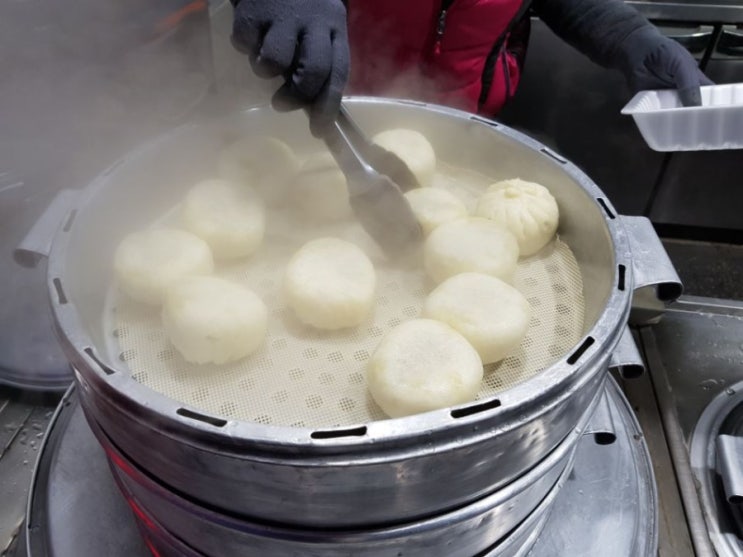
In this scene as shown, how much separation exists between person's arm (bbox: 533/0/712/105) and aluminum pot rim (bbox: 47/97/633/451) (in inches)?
45.5

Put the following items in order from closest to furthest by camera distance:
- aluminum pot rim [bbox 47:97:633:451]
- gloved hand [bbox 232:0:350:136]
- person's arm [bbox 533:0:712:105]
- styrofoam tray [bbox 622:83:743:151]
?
aluminum pot rim [bbox 47:97:633:451]
gloved hand [bbox 232:0:350:136]
styrofoam tray [bbox 622:83:743:151]
person's arm [bbox 533:0:712:105]

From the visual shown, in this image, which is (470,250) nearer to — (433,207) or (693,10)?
(433,207)

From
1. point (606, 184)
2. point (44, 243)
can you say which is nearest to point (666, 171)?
point (606, 184)

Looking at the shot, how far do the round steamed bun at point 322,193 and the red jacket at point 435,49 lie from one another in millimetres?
716

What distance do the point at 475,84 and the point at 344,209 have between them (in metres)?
0.90

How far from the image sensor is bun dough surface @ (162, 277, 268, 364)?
1.03m

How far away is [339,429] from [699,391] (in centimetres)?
150

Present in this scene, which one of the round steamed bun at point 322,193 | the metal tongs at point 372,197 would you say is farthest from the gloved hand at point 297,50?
the round steamed bun at point 322,193

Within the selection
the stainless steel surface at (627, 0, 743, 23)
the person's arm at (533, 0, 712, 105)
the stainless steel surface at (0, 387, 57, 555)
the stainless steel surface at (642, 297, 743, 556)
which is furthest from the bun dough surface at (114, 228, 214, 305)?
the stainless steel surface at (627, 0, 743, 23)

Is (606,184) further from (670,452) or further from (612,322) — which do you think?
(612,322)

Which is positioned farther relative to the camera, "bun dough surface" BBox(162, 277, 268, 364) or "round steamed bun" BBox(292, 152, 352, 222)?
"round steamed bun" BBox(292, 152, 352, 222)

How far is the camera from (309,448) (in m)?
0.71

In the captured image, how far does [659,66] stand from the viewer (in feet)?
6.29

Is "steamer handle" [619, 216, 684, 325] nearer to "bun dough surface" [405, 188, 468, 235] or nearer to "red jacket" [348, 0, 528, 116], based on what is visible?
"bun dough surface" [405, 188, 468, 235]
